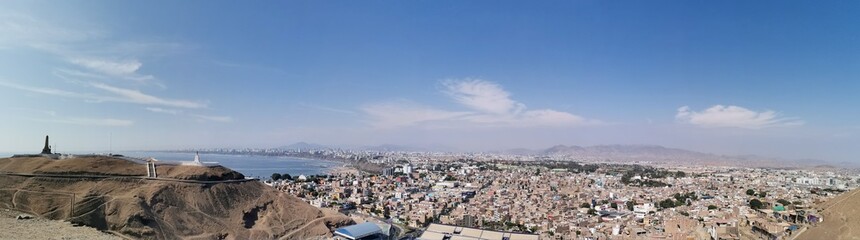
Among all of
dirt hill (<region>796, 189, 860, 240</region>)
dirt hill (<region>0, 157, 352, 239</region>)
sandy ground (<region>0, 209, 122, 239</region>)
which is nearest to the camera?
sandy ground (<region>0, 209, 122, 239</region>)

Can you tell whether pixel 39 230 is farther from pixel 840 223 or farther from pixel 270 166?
pixel 270 166

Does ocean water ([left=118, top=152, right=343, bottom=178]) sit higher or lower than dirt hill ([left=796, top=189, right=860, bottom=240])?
lower

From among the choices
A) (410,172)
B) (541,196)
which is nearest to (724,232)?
(541,196)

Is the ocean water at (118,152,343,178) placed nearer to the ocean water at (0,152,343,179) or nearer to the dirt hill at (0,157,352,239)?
the ocean water at (0,152,343,179)

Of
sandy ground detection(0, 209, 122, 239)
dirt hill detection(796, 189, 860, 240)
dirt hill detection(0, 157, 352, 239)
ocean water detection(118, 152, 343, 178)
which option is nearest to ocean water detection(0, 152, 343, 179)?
ocean water detection(118, 152, 343, 178)

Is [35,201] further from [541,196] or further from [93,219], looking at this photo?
[541,196]

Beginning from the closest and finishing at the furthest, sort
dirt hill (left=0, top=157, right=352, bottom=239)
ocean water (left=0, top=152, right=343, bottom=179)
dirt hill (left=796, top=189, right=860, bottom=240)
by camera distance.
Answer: dirt hill (left=0, top=157, right=352, bottom=239) → dirt hill (left=796, top=189, right=860, bottom=240) → ocean water (left=0, top=152, right=343, bottom=179)

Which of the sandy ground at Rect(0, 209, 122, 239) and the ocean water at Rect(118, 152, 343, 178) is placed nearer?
the sandy ground at Rect(0, 209, 122, 239)
